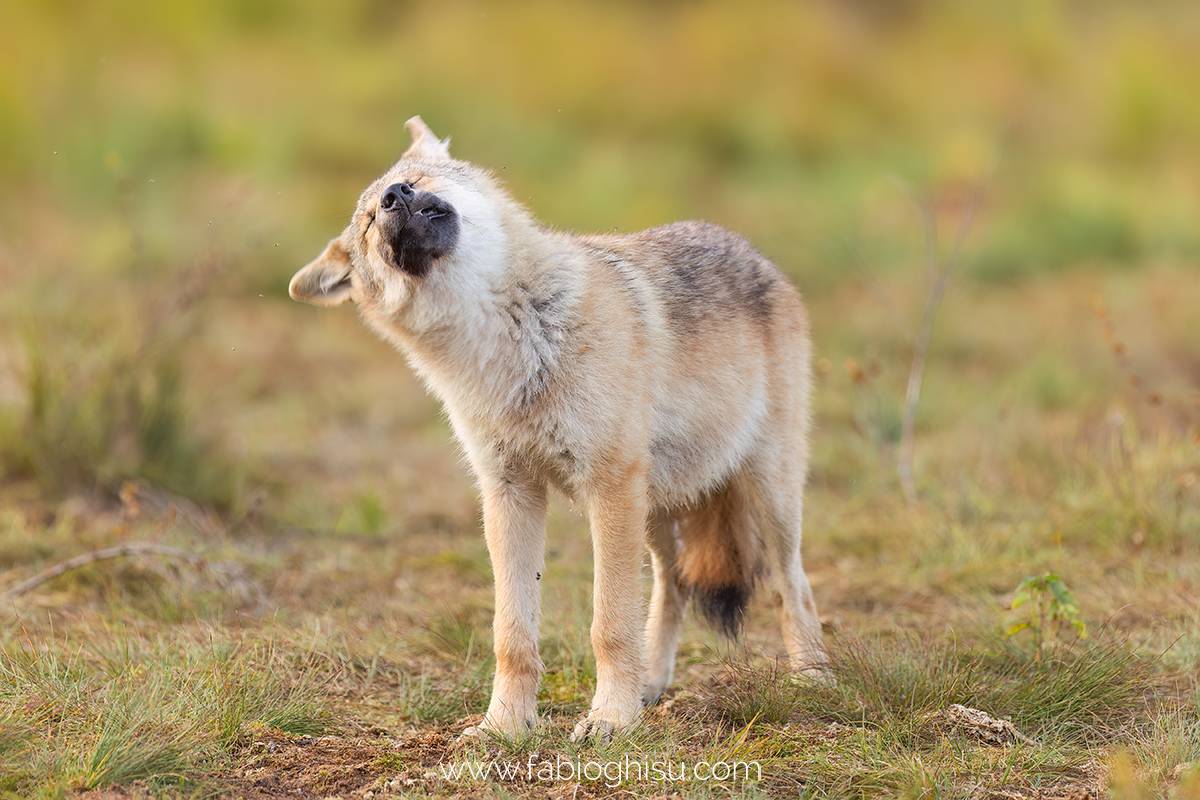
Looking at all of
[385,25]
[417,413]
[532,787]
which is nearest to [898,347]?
[417,413]

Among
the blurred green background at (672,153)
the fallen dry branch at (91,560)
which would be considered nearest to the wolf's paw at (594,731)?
the fallen dry branch at (91,560)

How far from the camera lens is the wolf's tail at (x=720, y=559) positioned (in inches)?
179

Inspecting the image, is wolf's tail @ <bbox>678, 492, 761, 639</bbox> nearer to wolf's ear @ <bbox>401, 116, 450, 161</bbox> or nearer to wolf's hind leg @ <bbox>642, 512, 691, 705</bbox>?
wolf's hind leg @ <bbox>642, 512, 691, 705</bbox>

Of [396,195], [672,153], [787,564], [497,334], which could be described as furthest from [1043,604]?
[672,153]

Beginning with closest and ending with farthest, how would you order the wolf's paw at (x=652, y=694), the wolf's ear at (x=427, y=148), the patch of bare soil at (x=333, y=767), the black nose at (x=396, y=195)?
the patch of bare soil at (x=333, y=767), the black nose at (x=396, y=195), the wolf's paw at (x=652, y=694), the wolf's ear at (x=427, y=148)

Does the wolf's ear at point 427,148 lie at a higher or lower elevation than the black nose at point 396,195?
higher

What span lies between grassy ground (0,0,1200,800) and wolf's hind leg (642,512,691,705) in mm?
205

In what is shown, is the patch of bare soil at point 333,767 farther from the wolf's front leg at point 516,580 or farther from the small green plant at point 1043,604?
the small green plant at point 1043,604

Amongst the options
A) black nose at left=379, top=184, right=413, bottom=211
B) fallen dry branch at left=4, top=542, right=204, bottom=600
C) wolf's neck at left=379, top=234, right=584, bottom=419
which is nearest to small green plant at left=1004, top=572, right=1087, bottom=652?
wolf's neck at left=379, top=234, right=584, bottom=419

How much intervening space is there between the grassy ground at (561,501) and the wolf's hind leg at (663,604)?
0.67ft

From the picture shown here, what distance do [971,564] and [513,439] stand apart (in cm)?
282

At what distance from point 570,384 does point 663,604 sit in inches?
50.9

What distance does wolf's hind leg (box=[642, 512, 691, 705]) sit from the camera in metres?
4.50

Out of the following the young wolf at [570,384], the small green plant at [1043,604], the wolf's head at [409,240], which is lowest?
the small green plant at [1043,604]
